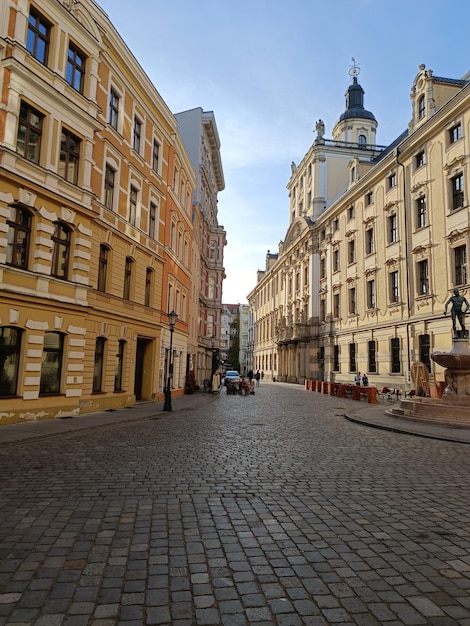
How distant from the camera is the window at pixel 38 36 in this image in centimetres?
1413

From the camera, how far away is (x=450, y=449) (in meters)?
10.7

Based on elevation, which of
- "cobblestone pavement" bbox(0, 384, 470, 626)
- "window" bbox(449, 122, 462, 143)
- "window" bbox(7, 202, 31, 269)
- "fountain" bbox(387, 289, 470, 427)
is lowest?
"cobblestone pavement" bbox(0, 384, 470, 626)

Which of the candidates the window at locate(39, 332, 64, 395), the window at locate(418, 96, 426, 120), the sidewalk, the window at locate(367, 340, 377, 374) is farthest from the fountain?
the window at locate(418, 96, 426, 120)

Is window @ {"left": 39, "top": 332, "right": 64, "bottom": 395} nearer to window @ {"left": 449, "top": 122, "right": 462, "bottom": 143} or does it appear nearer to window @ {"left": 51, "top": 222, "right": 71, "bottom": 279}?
window @ {"left": 51, "top": 222, "right": 71, "bottom": 279}

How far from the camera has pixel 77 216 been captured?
52.2 feet

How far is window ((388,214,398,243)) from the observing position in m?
34.2

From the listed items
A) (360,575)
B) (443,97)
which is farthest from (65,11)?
(443,97)

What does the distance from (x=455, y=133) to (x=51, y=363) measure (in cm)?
2723

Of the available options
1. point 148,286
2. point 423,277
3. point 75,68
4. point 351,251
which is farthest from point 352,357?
point 75,68

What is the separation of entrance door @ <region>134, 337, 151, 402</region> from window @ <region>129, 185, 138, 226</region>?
6.02 metres

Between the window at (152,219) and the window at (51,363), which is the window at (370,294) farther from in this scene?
the window at (51,363)

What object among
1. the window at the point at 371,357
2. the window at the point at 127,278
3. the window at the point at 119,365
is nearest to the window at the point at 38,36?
the window at the point at 127,278

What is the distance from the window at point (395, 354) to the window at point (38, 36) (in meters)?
28.2

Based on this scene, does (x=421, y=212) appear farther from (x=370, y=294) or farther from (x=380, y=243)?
(x=370, y=294)
